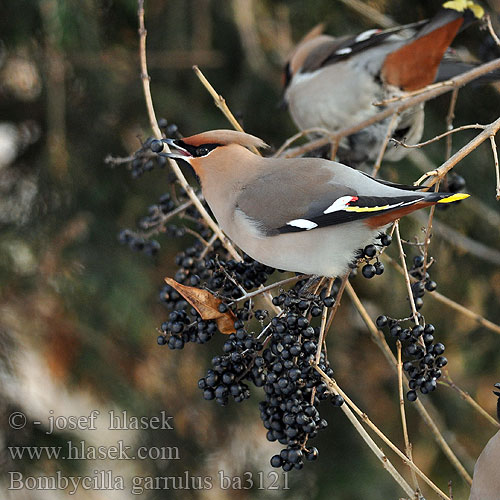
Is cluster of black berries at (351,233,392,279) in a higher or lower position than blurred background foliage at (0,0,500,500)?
lower

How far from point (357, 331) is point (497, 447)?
179 centimetres

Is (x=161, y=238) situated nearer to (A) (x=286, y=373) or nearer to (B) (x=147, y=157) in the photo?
(B) (x=147, y=157)

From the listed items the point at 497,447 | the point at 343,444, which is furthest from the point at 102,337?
the point at 497,447

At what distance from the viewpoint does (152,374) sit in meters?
3.06

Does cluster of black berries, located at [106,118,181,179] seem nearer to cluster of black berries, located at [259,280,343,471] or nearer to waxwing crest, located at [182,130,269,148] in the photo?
waxwing crest, located at [182,130,269,148]

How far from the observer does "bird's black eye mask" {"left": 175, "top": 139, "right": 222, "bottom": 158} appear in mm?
1669

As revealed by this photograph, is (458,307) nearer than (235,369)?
No

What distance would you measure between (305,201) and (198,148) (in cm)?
28

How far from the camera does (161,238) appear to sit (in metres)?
2.84

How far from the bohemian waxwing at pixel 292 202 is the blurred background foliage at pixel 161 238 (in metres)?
1.05

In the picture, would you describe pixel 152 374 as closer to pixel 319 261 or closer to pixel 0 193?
pixel 0 193

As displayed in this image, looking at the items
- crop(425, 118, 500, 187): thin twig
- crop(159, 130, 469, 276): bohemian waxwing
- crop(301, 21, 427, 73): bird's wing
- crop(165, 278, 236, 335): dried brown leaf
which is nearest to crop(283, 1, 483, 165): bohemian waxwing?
crop(301, 21, 427, 73): bird's wing

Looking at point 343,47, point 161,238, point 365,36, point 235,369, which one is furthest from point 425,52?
point 235,369

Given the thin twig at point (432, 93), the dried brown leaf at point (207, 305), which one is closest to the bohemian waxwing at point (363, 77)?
the thin twig at point (432, 93)
